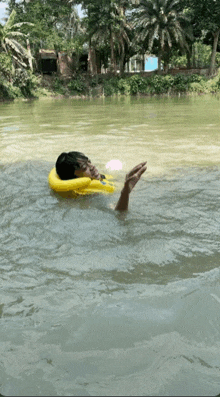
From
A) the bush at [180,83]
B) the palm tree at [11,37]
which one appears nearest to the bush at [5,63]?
the palm tree at [11,37]

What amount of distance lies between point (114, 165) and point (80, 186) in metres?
2.33

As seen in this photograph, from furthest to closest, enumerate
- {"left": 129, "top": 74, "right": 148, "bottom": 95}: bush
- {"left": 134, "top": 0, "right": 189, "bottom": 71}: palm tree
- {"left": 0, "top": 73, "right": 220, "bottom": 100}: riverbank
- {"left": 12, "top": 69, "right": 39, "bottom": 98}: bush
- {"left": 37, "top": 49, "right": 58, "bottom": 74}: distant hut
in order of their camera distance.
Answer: {"left": 37, "top": 49, "right": 58, "bottom": 74}: distant hut < {"left": 129, "top": 74, "right": 148, "bottom": 95}: bush < {"left": 134, "top": 0, "right": 189, "bottom": 71}: palm tree < {"left": 0, "top": 73, "right": 220, "bottom": 100}: riverbank < {"left": 12, "top": 69, "right": 39, "bottom": 98}: bush

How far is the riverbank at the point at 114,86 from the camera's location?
1497 inches

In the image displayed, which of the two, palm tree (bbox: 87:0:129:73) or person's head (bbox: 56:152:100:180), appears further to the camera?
palm tree (bbox: 87:0:129:73)

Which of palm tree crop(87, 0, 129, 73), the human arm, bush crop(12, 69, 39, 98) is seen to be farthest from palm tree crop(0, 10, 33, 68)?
the human arm

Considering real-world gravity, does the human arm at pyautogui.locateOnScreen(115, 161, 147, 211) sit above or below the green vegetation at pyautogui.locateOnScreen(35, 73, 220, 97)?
above

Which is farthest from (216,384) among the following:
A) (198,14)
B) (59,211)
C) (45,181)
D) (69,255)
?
(198,14)

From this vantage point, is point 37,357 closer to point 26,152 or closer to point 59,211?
point 59,211

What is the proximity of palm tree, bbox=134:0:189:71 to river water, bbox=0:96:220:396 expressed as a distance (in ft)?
121

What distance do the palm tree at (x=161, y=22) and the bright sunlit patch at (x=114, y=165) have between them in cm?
3471

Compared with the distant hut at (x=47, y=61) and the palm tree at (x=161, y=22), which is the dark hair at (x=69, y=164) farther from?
the distant hut at (x=47, y=61)

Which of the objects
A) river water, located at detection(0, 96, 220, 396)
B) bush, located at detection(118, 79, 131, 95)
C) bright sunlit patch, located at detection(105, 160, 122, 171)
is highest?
river water, located at detection(0, 96, 220, 396)

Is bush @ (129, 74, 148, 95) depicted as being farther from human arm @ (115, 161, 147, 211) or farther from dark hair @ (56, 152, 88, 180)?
human arm @ (115, 161, 147, 211)

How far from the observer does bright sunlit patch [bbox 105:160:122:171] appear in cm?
668
